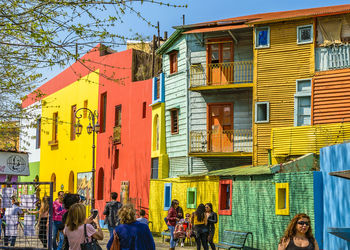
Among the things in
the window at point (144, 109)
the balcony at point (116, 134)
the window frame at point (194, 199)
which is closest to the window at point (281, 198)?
the window frame at point (194, 199)

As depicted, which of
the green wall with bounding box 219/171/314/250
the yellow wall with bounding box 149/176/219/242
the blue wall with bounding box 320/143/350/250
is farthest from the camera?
the yellow wall with bounding box 149/176/219/242

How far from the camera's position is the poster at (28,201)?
36.9ft

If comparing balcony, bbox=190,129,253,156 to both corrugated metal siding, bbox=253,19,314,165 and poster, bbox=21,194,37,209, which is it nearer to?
corrugated metal siding, bbox=253,19,314,165

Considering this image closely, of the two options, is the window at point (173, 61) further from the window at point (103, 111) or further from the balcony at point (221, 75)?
the window at point (103, 111)

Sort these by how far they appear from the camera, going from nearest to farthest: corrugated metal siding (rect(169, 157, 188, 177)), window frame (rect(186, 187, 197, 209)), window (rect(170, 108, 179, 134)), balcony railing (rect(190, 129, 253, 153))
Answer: window frame (rect(186, 187, 197, 209)) → balcony railing (rect(190, 129, 253, 153)) → corrugated metal siding (rect(169, 157, 188, 177)) → window (rect(170, 108, 179, 134))

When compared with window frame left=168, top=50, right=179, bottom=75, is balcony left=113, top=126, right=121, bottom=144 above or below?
below

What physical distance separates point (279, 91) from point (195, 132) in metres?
5.12

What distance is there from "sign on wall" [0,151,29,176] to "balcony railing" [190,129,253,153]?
305 inches

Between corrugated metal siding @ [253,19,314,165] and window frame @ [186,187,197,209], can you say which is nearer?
corrugated metal siding @ [253,19,314,165]

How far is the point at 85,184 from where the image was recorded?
40.6 metres

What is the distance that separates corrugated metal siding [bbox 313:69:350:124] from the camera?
2500 centimetres

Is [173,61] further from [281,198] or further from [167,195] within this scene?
[281,198]

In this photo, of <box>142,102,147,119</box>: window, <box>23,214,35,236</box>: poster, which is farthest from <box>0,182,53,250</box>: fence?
<box>142,102,147,119</box>: window

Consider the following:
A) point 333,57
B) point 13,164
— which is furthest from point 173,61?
point 13,164
